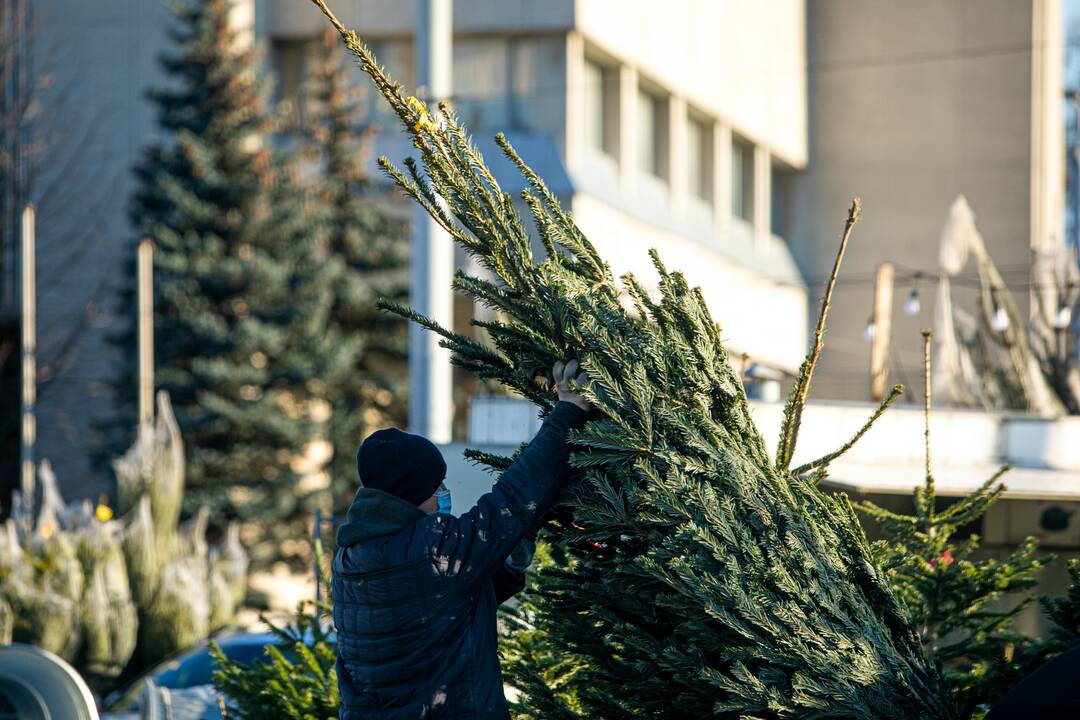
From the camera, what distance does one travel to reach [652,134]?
91.6 feet

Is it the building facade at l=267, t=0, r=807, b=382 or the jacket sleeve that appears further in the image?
the building facade at l=267, t=0, r=807, b=382

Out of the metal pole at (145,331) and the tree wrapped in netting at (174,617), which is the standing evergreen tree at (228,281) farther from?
the tree wrapped in netting at (174,617)

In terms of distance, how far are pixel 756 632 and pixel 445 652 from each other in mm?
737

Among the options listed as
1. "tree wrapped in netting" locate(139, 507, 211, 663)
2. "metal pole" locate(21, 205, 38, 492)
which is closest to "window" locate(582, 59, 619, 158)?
"metal pole" locate(21, 205, 38, 492)

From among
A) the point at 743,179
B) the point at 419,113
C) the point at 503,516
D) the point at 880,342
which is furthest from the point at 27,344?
the point at 503,516

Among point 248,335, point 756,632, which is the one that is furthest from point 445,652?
point 248,335

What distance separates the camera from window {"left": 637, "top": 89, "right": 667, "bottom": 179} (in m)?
27.3

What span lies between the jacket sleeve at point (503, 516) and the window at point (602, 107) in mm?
22023

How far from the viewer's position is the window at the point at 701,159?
2980 cm

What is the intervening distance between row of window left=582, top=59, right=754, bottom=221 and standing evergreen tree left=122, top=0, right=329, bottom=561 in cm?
543

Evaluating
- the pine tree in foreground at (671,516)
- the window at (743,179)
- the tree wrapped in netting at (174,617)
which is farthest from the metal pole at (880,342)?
the window at (743,179)

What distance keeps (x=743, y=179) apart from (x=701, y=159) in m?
2.96

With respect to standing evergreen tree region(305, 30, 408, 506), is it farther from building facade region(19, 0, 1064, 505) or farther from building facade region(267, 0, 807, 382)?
building facade region(19, 0, 1064, 505)

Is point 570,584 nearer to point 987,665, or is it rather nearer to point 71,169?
point 987,665
